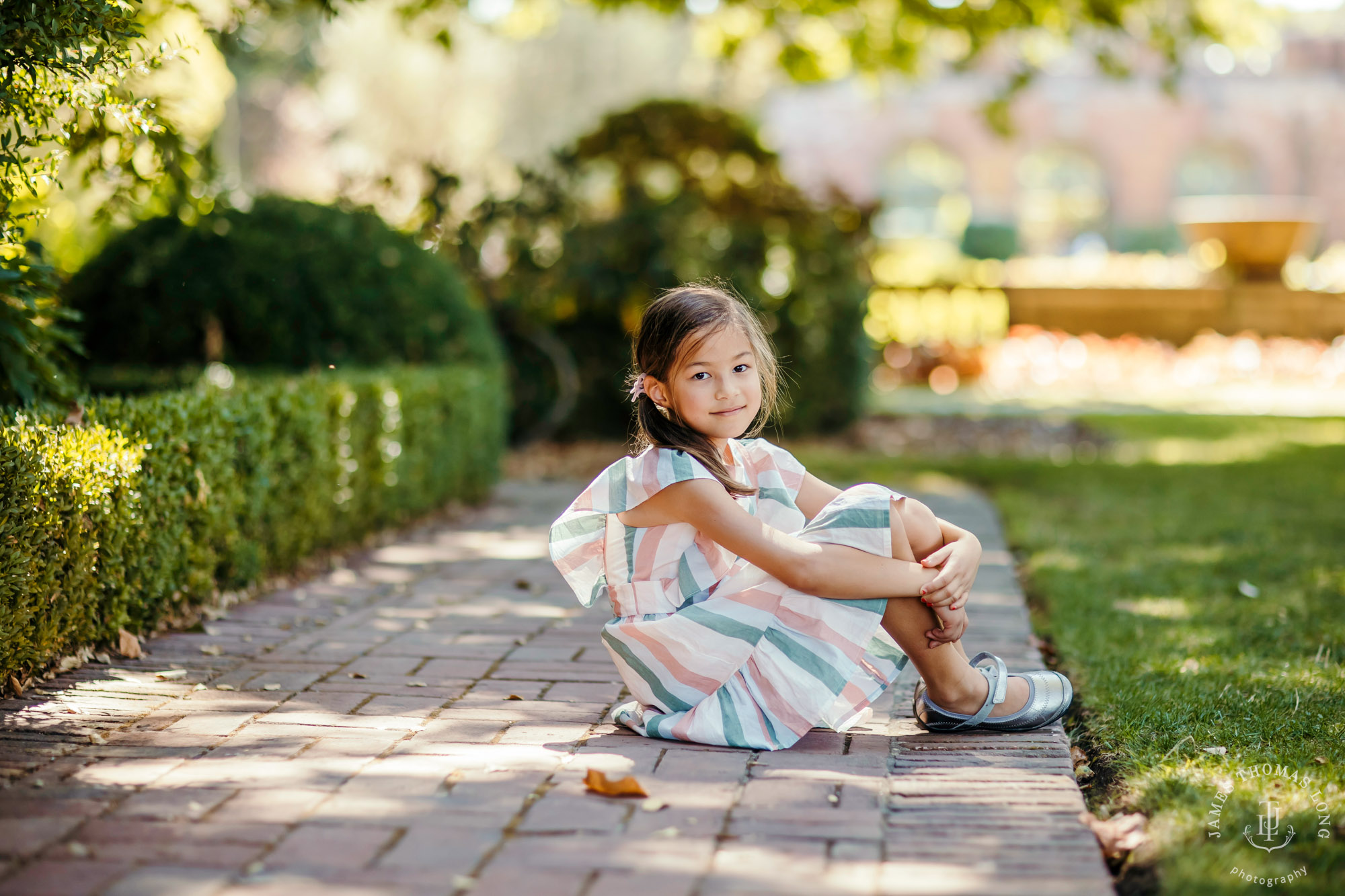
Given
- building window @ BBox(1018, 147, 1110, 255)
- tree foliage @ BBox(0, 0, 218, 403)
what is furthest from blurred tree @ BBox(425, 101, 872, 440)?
building window @ BBox(1018, 147, 1110, 255)

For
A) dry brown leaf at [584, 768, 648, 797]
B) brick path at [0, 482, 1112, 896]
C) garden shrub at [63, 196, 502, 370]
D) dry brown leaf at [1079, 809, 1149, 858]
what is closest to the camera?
brick path at [0, 482, 1112, 896]

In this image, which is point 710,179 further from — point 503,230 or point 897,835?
point 897,835

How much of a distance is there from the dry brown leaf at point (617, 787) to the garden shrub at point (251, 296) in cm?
477

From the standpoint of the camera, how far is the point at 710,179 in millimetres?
10516

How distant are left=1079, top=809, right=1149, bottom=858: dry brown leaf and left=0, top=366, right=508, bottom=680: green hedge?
258 centimetres

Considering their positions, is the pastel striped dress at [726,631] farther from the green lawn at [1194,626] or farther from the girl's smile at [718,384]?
the green lawn at [1194,626]

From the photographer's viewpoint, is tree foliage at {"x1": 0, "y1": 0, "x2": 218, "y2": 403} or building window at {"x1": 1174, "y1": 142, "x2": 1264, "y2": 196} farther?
building window at {"x1": 1174, "y1": 142, "x2": 1264, "y2": 196}

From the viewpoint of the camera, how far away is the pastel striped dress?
9.59 ft

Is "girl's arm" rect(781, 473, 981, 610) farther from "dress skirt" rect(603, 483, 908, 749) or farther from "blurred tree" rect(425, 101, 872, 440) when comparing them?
"blurred tree" rect(425, 101, 872, 440)

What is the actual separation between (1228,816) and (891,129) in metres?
34.6

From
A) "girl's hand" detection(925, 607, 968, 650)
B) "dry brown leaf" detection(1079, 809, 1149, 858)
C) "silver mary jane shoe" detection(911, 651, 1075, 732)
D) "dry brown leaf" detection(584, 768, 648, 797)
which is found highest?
"girl's hand" detection(925, 607, 968, 650)

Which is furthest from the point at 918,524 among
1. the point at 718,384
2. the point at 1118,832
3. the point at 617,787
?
the point at 617,787

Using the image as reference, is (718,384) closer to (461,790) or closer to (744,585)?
(744,585)

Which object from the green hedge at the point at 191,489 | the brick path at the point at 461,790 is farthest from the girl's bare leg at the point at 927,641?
the green hedge at the point at 191,489
